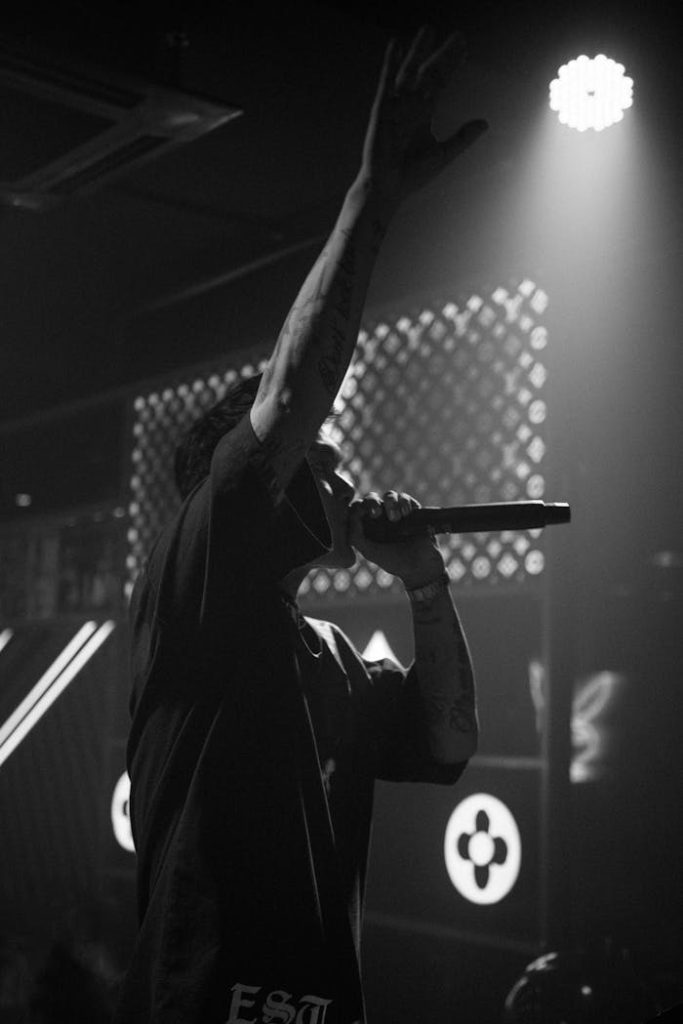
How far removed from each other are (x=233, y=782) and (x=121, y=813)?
1.94 m

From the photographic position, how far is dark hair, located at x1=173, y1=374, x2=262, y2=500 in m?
1.31

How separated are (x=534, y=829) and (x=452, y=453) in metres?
0.81

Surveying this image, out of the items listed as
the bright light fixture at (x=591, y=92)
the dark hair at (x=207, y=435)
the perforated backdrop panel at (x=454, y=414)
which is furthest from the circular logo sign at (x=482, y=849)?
the bright light fixture at (x=591, y=92)

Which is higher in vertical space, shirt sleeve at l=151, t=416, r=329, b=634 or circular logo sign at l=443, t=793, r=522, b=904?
shirt sleeve at l=151, t=416, r=329, b=634

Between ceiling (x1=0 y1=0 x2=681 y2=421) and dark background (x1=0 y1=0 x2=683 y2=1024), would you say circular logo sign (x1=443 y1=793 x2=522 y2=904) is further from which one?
ceiling (x1=0 y1=0 x2=681 y2=421)

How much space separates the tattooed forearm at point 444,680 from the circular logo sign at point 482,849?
1014mm

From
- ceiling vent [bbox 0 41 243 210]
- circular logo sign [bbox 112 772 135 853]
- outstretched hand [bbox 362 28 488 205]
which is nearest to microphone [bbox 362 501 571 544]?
outstretched hand [bbox 362 28 488 205]

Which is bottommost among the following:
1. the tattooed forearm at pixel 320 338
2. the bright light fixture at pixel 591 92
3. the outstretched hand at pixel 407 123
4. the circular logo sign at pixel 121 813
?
the circular logo sign at pixel 121 813

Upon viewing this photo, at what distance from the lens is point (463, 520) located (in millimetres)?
1356

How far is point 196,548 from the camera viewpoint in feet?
3.67

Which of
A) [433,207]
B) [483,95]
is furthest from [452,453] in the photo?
[483,95]

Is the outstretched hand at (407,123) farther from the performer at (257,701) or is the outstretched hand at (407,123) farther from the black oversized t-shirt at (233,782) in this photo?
the black oversized t-shirt at (233,782)

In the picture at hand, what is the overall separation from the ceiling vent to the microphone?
2.92ft

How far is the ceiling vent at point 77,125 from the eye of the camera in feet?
5.94
